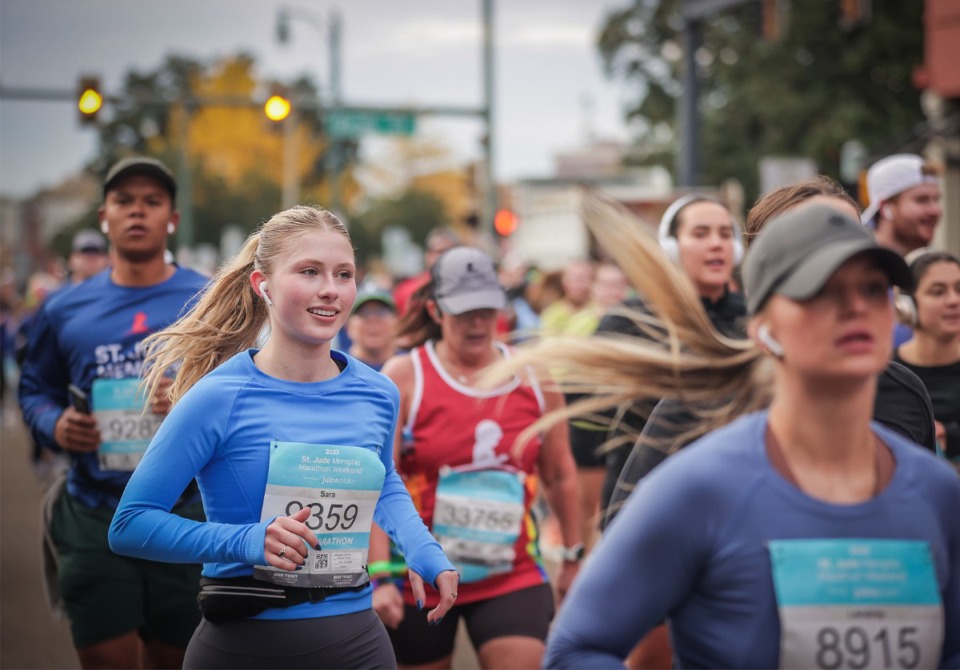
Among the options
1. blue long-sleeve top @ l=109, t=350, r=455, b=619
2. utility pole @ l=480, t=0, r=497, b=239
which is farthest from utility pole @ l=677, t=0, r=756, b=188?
blue long-sleeve top @ l=109, t=350, r=455, b=619

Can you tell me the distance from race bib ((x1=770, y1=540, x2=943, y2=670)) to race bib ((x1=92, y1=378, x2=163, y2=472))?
362 cm

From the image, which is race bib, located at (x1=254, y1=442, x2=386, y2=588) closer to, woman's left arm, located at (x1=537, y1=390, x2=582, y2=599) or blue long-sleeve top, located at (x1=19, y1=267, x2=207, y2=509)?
woman's left arm, located at (x1=537, y1=390, x2=582, y2=599)

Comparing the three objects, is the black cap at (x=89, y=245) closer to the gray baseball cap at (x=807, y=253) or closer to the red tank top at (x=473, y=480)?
the red tank top at (x=473, y=480)

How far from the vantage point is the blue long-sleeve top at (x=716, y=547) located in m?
2.45

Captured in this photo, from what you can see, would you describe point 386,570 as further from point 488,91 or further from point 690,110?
point 488,91

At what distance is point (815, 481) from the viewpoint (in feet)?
8.21

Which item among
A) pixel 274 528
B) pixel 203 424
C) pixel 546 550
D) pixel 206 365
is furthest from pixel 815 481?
pixel 546 550

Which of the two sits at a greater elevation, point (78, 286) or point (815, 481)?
point (78, 286)

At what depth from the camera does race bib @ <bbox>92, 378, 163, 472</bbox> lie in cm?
552

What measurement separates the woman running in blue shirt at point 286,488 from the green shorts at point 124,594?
68.4 inches

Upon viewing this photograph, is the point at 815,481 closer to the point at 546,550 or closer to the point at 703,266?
the point at 703,266

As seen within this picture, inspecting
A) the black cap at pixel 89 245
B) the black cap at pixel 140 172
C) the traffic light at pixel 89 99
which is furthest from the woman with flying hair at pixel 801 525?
the traffic light at pixel 89 99

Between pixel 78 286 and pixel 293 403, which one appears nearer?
pixel 293 403

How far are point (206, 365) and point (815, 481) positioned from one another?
226 cm
